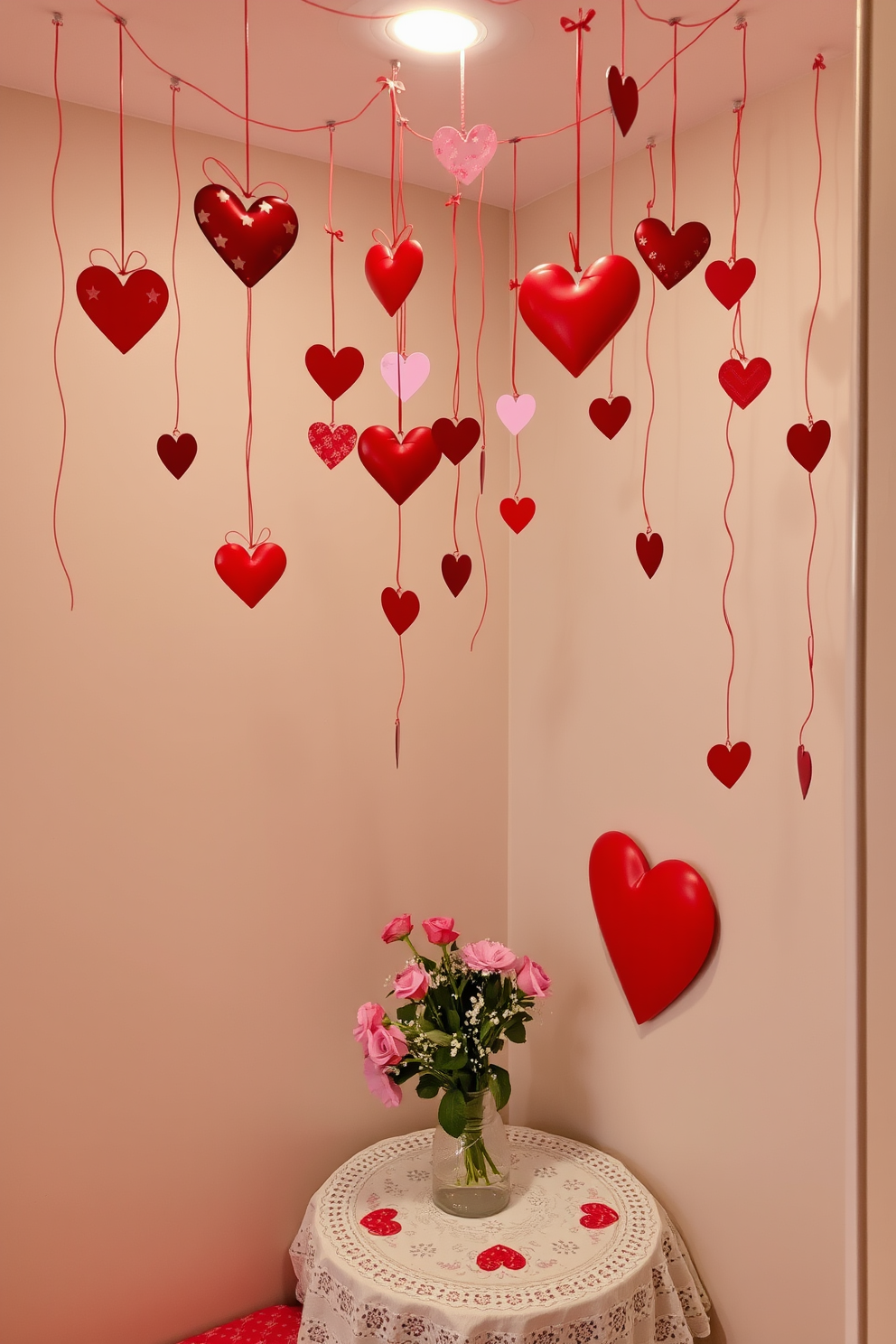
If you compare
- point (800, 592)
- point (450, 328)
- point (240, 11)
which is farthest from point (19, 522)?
point (800, 592)

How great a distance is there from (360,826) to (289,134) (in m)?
1.40

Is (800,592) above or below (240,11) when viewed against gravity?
below

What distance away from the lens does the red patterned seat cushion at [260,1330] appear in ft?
6.78

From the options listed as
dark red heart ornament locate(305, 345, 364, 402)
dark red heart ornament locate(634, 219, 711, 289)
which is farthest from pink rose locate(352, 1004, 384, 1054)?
dark red heart ornament locate(634, 219, 711, 289)

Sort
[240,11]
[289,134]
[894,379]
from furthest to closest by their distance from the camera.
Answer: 1. [289,134]
2. [240,11]
3. [894,379]

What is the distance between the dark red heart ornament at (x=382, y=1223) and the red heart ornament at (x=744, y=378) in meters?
1.58

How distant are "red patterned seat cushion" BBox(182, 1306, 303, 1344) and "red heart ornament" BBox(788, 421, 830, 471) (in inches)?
71.0

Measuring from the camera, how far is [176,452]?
1.75 meters

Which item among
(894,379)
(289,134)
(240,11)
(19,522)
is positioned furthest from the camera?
(289,134)

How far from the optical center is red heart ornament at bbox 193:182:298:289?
1414 mm

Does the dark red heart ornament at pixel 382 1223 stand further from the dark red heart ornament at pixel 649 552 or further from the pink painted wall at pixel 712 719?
the dark red heart ornament at pixel 649 552

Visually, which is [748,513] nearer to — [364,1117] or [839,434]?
[839,434]

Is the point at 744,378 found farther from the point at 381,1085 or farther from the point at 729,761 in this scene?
the point at 381,1085

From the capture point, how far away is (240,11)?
5.37 feet
